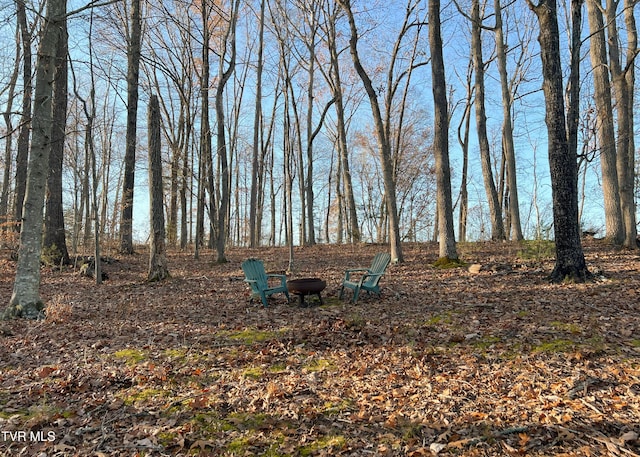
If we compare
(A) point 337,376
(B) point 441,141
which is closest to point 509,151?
(B) point 441,141

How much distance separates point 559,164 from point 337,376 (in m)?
5.45

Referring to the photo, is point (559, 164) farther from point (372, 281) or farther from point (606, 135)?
point (606, 135)

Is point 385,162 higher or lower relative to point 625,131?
lower

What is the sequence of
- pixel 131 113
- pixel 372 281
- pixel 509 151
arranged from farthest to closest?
pixel 509 151
pixel 131 113
pixel 372 281

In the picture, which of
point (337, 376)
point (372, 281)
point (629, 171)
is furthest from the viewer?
point (629, 171)

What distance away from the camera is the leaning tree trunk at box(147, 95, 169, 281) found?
27.1 feet

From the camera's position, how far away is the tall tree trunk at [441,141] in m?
9.10

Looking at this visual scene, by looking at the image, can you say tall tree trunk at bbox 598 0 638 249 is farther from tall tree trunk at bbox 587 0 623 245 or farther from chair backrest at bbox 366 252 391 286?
chair backrest at bbox 366 252 391 286

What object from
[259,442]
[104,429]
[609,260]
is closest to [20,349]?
[104,429]

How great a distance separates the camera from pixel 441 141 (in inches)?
365

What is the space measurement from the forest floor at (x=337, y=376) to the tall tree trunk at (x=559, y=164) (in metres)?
0.48

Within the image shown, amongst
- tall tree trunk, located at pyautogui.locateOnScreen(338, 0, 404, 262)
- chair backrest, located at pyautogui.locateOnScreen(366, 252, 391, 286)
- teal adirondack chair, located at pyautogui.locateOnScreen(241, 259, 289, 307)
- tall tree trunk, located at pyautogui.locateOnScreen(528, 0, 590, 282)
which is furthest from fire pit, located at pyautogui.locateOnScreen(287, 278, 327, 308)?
tall tree trunk, located at pyautogui.locateOnScreen(338, 0, 404, 262)

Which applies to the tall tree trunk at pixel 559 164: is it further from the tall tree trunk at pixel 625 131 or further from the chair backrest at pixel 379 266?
the tall tree trunk at pixel 625 131

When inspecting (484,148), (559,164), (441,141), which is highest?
(484,148)
